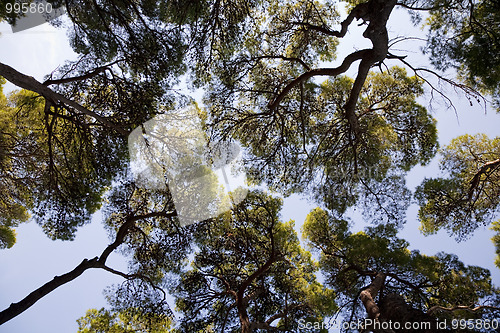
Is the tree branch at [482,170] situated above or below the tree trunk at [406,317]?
above

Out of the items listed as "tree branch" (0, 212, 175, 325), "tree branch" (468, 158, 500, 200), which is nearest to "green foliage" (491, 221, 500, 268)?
"tree branch" (468, 158, 500, 200)

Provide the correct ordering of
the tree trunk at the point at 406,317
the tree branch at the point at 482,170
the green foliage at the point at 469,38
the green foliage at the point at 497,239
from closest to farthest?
the tree trunk at the point at 406,317
the green foliage at the point at 469,38
the tree branch at the point at 482,170
the green foliage at the point at 497,239

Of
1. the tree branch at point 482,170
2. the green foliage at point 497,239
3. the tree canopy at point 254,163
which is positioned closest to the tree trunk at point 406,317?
the tree canopy at point 254,163

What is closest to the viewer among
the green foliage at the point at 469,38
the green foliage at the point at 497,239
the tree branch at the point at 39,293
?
the tree branch at the point at 39,293

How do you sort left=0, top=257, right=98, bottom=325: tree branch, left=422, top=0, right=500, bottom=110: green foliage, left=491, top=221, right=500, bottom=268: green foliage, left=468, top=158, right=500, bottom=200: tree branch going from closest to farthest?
left=0, top=257, right=98, bottom=325: tree branch
left=422, top=0, right=500, bottom=110: green foliage
left=468, top=158, right=500, bottom=200: tree branch
left=491, top=221, right=500, bottom=268: green foliage

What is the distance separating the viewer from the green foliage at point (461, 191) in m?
7.36

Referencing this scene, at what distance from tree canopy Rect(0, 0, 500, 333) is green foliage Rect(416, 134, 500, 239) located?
4 cm

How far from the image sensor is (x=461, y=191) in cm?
745

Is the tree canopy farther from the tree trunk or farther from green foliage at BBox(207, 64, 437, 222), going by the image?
the tree trunk

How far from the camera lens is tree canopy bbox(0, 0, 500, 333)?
5.72 metres

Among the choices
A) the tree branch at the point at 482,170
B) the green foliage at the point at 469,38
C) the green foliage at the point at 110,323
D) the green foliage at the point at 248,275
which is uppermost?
the green foliage at the point at 469,38

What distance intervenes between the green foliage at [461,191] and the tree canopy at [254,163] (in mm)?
43

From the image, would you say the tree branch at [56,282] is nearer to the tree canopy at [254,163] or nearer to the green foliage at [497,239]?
the tree canopy at [254,163]

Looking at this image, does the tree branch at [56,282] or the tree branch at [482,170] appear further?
the tree branch at [482,170]
